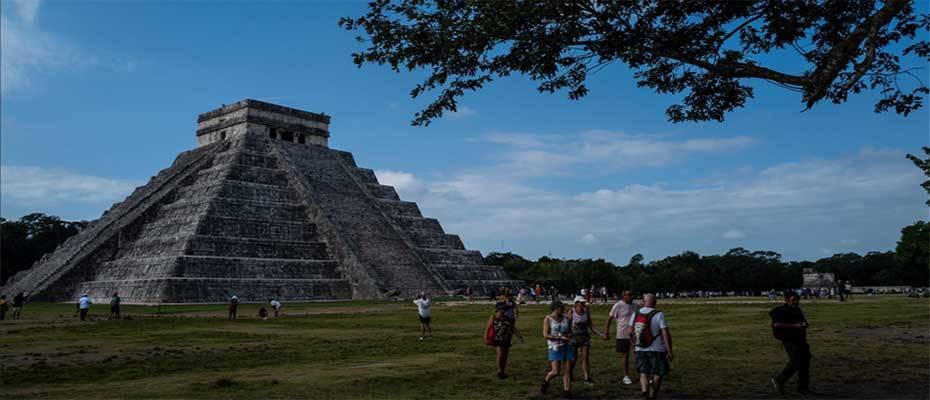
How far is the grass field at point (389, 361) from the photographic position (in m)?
9.18

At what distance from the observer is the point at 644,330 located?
8.56m

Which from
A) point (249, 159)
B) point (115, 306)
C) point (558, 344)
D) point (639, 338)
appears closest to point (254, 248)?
point (249, 159)

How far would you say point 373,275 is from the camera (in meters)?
38.0

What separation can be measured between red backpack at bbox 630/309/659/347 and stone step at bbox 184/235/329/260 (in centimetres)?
2971

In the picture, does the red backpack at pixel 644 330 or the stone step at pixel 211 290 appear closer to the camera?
the red backpack at pixel 644 330

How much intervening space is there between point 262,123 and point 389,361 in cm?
4163

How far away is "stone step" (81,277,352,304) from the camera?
104ft

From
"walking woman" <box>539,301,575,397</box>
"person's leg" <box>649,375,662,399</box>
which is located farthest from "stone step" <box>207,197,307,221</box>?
"person's leg" <box>649,375,662,399</box>

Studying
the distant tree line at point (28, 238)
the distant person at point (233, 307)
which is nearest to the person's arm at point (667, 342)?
the distant person at point (233, 307)

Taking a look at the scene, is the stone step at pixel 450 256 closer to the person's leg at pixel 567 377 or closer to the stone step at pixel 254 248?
the stone step at pixel 254 248

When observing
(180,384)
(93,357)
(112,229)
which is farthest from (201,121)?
(180,384)

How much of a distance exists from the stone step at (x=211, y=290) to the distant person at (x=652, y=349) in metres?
27.2

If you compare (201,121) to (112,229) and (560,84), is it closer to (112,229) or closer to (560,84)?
(112,229)

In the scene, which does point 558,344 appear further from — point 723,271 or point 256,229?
point 723,271
